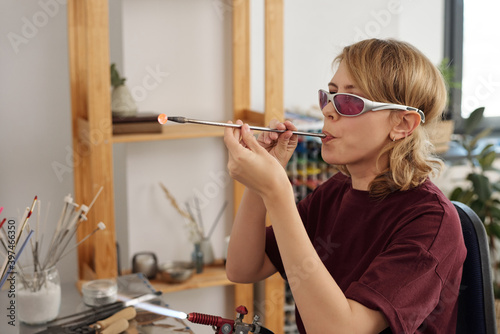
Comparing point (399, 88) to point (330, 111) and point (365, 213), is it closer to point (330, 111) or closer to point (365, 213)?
point (330, 111)

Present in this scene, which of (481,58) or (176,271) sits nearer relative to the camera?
(176,271)

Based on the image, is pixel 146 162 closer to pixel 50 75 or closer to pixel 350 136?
pixel 50 75

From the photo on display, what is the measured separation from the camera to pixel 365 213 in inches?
50.5

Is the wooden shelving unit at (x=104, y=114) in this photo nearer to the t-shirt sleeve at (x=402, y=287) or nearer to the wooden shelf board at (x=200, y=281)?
the wooden shelf board at (x=200, y=281)

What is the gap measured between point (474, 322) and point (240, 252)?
525 millimetres

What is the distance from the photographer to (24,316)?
1.47 m

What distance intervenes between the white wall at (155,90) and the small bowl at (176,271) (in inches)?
3.1

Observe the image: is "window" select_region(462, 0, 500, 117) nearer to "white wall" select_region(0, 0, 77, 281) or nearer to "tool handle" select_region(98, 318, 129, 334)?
"white wall" select_region(0, 0, 77, 281)

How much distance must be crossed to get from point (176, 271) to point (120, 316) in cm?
81

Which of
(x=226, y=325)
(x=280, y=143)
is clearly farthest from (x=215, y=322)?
(x=280, y=143)

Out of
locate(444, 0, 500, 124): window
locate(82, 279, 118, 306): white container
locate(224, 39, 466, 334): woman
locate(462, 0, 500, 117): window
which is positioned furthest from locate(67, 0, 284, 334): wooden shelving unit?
locate(462, 0, 500, 117): window

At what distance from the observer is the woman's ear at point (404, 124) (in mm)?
1229

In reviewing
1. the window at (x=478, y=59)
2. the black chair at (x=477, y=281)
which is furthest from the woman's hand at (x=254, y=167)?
the window at (x=478, y=59)

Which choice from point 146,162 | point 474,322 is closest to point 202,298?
point 146,162
